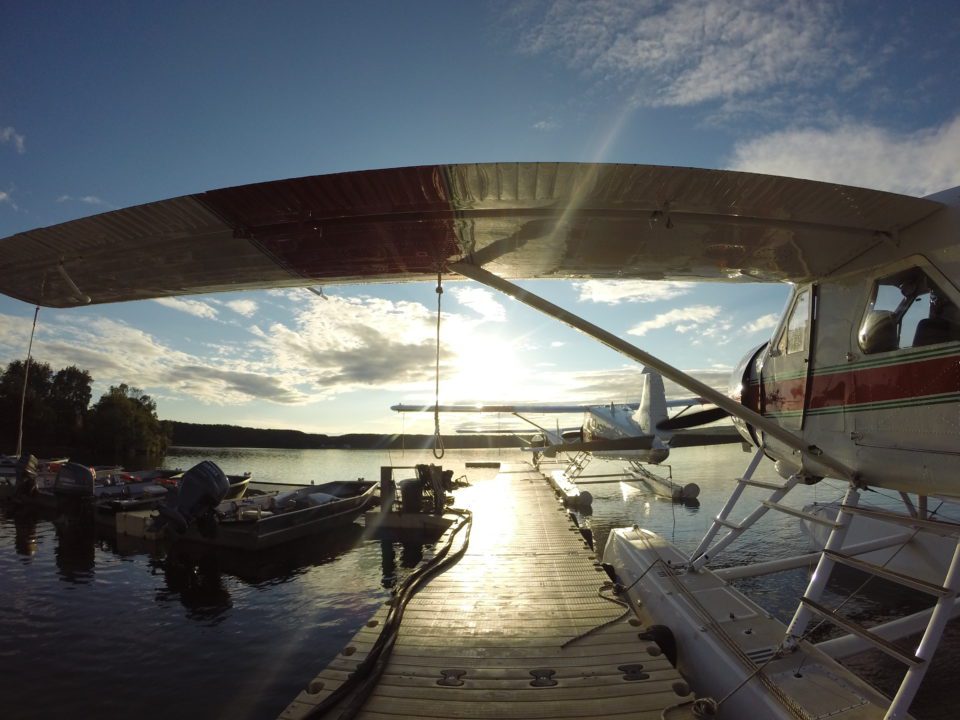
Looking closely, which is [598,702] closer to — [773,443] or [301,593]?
[773,443]

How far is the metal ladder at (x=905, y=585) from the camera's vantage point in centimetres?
267

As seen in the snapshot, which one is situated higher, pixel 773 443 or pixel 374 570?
pixel 773 443

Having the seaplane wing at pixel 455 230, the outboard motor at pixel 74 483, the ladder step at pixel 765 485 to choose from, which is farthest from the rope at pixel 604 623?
the outboard motor at pixel 74 483

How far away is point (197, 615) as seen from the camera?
27.4 ft

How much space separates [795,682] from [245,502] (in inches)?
566

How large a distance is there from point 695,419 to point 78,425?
74923 mm

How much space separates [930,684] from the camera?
5.72m

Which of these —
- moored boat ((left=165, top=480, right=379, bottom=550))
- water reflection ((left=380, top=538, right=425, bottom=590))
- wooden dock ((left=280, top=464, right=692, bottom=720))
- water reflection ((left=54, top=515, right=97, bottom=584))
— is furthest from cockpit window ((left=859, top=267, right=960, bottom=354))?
water reflection ((left=54, top=515, right=97, bottom=584))

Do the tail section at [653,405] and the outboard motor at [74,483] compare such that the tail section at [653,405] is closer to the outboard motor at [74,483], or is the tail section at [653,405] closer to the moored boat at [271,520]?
the moored boat at [271,520]

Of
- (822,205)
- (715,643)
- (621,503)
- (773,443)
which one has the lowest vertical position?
(621,503)

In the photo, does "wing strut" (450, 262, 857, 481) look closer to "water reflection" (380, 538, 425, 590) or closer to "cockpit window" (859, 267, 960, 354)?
"cockpit window" (859, 267, 960, 354)

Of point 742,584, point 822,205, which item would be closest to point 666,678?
point 822,205

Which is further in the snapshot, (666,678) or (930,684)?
(930,684)

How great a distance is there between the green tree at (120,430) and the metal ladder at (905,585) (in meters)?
66.2
